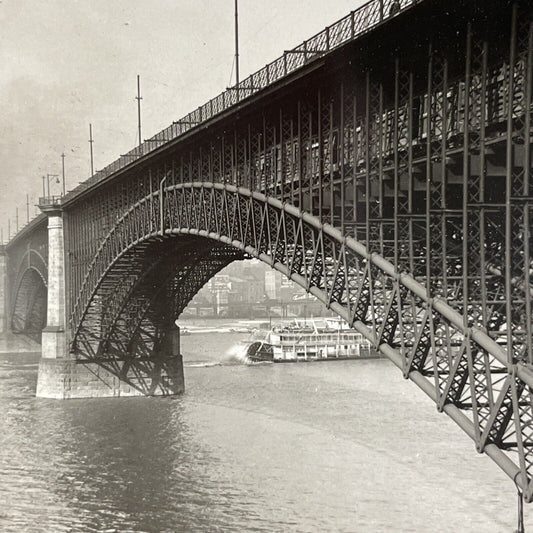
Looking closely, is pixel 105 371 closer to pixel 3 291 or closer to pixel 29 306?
pixel 29 306

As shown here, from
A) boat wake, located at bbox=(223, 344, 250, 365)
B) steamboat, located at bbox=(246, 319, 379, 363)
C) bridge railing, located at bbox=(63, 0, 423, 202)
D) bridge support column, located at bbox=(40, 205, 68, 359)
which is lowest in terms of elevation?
boat wake, located at bbox=(223, 344, 250, 365)

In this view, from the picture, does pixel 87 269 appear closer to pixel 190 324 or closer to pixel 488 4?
pixel 488 4

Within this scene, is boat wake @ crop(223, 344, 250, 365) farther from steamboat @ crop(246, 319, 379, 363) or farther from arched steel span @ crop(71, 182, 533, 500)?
arched steel span @ crop(71, 182, 533, 500)

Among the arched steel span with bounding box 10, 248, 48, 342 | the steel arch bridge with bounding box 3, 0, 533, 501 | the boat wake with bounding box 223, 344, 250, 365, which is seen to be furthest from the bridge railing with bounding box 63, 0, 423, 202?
the arched steel span with bounding box 10, 248, 48, 342

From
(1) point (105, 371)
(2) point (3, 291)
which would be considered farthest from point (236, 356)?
(2) point (3, 291)

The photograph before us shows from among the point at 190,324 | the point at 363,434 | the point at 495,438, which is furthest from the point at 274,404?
the point at 190,324

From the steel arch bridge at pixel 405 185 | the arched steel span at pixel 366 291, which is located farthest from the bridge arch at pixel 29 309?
the steel arch bridge at pixel 405 185

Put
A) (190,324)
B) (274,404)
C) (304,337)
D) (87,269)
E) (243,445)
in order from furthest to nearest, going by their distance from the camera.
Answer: (190,324) < (304,337) < (87,269) < (274,404) < (243,445)
